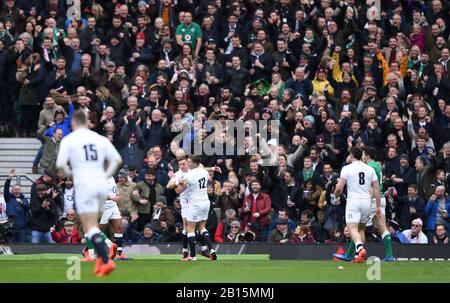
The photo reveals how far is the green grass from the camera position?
21.2 meters

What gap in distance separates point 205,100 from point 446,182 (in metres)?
6.16

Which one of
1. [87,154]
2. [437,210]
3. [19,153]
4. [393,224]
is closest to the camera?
[87,154]

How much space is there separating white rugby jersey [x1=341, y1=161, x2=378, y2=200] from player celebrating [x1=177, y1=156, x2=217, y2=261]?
3.02m

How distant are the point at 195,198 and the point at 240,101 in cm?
588

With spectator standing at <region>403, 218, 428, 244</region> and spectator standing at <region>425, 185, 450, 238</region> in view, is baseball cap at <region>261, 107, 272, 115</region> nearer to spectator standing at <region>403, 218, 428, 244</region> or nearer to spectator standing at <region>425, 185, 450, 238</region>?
spectator standing at <region>425, 185, 450, 238</region>

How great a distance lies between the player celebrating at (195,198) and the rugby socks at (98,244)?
693 cm

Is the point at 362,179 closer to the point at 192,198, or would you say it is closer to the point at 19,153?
the point at 192,198

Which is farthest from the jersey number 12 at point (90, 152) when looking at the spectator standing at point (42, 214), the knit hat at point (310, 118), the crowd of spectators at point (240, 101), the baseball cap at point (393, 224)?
the knit hat at point (310, 118)

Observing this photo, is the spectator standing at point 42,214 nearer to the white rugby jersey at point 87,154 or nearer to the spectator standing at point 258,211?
the spectator standing at point 258,211

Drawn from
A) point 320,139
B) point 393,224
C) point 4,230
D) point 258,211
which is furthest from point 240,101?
point 4,230

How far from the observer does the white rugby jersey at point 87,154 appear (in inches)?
758

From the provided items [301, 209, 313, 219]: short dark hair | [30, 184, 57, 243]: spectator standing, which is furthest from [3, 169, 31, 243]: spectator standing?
[301, 209, 313, 219]: short dark hair

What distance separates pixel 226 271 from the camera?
74.3 feet

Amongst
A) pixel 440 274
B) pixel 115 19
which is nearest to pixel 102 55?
pixel 115 19
